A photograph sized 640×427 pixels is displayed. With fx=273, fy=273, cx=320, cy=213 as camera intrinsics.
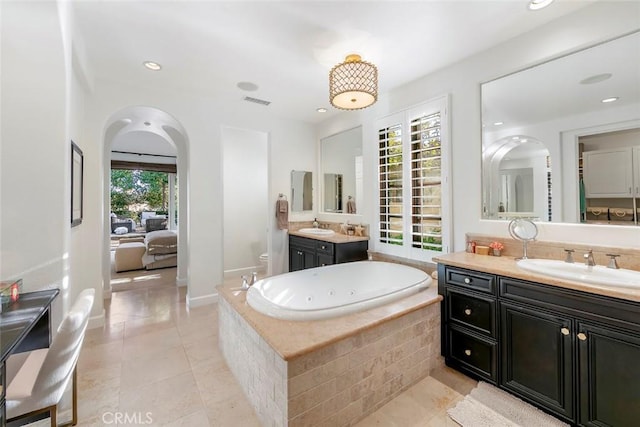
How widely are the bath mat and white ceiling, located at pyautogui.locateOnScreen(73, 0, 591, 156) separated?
2694 mm

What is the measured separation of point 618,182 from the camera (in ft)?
6.22

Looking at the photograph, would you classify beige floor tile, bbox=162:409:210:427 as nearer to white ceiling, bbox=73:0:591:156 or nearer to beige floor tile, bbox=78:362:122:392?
beige floor tile, bbox=78:362:122:392

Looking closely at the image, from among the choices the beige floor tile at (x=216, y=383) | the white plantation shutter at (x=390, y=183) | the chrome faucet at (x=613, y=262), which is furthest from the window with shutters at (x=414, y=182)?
the beige floor tile at (x=216, y=383)

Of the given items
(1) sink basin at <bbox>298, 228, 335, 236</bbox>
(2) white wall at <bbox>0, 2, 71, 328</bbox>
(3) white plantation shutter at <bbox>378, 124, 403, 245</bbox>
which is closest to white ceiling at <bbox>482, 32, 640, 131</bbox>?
(3) white plantation shutter at <bbox>378, 124, 403, 245</bbox>

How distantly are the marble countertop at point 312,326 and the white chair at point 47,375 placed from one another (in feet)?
2.90

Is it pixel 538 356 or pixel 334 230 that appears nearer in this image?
pixel 538 356

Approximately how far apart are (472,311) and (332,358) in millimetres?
1182

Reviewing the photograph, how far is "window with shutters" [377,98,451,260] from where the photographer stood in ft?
9.18

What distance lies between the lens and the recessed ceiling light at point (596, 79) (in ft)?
6.26

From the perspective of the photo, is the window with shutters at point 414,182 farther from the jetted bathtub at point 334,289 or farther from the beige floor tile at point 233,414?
the beige floor tile at point 233,414

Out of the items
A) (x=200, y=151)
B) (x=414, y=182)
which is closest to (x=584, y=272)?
(x=414, y=182)

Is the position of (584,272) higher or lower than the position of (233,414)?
higher

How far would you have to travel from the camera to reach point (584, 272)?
177cm

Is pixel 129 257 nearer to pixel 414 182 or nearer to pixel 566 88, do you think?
pixel 414 182
